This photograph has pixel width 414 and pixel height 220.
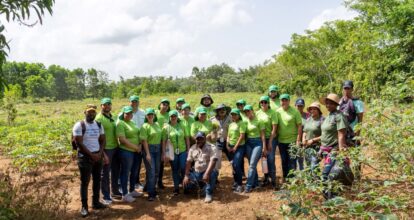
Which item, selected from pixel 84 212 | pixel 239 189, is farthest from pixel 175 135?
pixel 84 212

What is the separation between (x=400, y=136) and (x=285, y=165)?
2.65 m

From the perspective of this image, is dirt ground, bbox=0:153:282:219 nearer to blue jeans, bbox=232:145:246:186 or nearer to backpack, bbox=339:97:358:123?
blue jeans, bbox=232:145:246:186

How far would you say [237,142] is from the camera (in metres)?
5.37

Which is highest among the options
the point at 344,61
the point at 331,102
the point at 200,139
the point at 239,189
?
the point at 344,61

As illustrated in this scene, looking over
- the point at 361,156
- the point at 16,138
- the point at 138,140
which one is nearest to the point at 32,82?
the point at 16,138

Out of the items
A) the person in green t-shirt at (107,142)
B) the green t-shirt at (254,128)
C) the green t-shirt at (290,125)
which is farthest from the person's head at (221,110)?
the person in green t-shirt at (107,142)

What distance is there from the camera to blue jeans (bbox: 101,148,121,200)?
5.00 m

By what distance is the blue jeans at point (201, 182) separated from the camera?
5154 millimetres

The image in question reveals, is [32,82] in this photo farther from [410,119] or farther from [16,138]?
[410,119]

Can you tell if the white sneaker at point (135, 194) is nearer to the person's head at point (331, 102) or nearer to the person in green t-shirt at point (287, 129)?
the person in green t-shirt at point (287, 129)

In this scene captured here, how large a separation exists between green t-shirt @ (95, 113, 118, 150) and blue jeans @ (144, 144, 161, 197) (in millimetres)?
571

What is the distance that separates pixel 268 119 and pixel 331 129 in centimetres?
144

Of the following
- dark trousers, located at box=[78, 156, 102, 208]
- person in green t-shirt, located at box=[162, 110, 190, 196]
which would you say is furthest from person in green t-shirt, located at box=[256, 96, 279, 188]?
dark trousers, located at box=[78, 156, 102, 208]

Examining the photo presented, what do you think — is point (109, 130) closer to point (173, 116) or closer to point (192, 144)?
point (173, 116)
